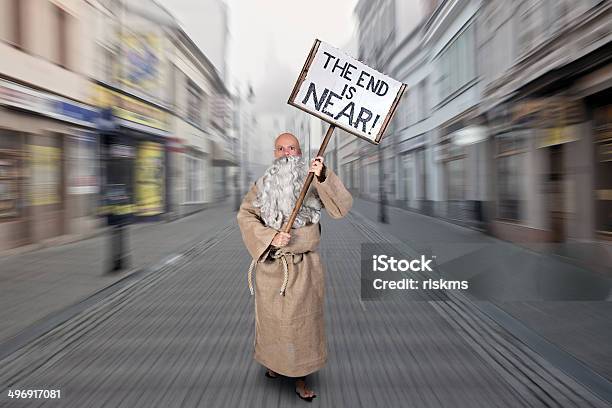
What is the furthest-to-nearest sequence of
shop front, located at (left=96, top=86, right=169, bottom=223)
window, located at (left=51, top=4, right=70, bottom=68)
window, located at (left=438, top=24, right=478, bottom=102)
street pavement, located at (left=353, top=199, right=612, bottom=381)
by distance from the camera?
shop front, located at (left=96, top=86, right=169, bottom=223) → window, located at (left=438, top=24, right=478, bottom=102) → window, located at (left=51, top=4, right=70, bottom=68) → street pavement, located at (left=353, top=199, right=612, bottom=381)

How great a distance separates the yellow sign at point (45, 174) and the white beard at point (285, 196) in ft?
29.6

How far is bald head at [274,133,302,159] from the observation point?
2965 millimetres

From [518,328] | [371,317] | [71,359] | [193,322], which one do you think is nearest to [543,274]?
[518,328]

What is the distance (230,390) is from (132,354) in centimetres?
115

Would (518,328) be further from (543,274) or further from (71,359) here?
(71,359)

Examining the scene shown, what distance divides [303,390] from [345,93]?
192 centimetres

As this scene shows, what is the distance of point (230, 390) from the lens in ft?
9.79

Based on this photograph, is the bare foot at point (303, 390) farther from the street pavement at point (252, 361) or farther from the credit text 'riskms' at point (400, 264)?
the credit text 'riskms' at point (400, 264)

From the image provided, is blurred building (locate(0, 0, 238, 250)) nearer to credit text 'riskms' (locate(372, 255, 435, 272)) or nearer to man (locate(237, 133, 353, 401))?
credit text 'riskms' (locate(372, 255, 435, 272))

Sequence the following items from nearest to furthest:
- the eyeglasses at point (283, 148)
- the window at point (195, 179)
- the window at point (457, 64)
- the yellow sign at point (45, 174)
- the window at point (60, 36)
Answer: the eyeglasses at point (283, 148) → the yellow sign at point (45, 174) → the window at point (60, 36) → the window at point (457, 64) → the window at point (195, 179)

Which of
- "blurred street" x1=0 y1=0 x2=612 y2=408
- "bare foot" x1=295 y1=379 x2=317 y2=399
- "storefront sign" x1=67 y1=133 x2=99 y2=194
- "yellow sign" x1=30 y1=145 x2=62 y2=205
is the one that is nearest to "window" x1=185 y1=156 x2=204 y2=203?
"blurred street" x1=0 y1=0 x2=612 y2=408

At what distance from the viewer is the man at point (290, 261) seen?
9.19 ft

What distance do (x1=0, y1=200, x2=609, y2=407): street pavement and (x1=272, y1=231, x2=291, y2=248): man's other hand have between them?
3.23ft

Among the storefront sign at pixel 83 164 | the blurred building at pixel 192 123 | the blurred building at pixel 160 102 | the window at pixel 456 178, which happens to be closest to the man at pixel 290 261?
the blurred building at pixel 160 102
